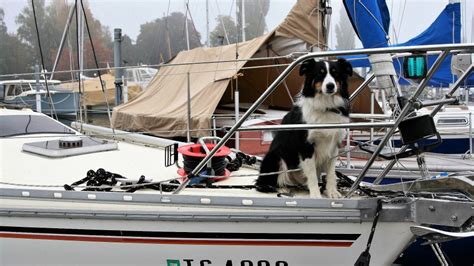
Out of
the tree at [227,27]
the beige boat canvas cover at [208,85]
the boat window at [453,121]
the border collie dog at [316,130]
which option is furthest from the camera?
the tree at [227,27]

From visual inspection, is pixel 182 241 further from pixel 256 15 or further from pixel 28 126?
pixel 256 15

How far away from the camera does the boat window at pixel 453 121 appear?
780 cm

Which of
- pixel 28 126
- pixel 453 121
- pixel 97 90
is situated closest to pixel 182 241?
pixel 28 126

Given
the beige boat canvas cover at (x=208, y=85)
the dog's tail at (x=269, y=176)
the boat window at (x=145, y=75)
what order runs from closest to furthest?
the dog's tail at (x=269, y=176)
the beige boat canvas cover at (x=208, y=85)
the boat window at (x=145, y=75)

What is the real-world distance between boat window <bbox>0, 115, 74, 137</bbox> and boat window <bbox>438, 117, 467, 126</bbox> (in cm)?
649

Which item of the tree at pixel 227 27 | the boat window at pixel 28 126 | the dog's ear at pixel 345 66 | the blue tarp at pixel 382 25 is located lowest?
the boat window at pixel 28 126

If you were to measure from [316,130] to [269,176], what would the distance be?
1.88ft

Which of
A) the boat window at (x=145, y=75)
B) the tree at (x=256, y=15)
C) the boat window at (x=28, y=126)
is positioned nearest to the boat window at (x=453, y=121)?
the tree at (x=256, y=15)

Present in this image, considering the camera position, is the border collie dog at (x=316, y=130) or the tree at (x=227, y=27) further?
the tree at (x=227, y=27)

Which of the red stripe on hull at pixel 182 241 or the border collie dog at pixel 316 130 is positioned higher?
the border collie dog at pixel 316 130

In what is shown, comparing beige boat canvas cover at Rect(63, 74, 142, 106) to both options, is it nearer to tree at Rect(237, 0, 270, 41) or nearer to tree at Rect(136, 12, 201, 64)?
tree at Rect(136, 12, 201, 64)

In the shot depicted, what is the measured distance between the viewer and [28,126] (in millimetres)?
4887

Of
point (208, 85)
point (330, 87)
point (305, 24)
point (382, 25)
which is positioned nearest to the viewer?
point (330, 87)

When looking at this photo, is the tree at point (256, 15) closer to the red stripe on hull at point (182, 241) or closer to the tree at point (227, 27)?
the tree at point (227, 27)
